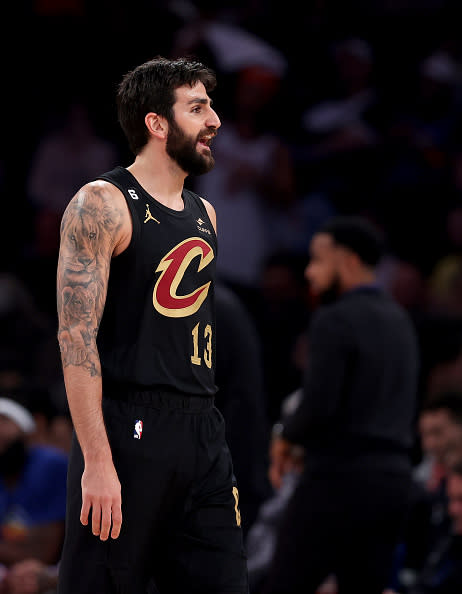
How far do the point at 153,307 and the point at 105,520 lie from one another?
0.57m

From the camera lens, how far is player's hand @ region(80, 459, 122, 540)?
2.48 meters

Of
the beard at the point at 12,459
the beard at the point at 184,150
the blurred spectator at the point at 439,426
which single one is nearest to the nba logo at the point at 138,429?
the beard at the point at 184,150

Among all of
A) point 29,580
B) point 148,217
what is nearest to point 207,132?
point 148,217

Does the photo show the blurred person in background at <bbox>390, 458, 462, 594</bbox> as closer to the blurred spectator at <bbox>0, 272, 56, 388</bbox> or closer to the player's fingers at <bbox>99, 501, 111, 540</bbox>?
the player's fingers at <bbox>99, 501, 111, 540</bbox>

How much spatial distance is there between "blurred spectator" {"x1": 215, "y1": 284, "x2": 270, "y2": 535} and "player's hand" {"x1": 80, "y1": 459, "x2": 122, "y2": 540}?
5.45ft

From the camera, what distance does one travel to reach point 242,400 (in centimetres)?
417

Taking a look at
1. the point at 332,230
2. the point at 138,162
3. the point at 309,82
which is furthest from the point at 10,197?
the point at 138,162

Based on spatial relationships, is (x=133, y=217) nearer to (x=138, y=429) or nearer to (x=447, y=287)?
(x=138, y=429)

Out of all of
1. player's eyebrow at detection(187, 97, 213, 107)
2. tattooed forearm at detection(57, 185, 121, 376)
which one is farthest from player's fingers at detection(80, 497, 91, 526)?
player's eyebrow at detection(187, 97, 213, 107)

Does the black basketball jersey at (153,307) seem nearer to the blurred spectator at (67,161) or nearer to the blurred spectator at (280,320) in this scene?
the blurred spectator at (280,320)

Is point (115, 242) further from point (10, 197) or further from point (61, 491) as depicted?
point (10, 197)

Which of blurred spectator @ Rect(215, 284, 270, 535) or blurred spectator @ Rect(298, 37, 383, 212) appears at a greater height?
blurred spectator @ Rect(298, 37, 383, 212)

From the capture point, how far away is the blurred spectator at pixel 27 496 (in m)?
5.62

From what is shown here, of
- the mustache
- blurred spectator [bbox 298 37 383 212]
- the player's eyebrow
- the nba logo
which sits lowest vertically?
the nba logo
